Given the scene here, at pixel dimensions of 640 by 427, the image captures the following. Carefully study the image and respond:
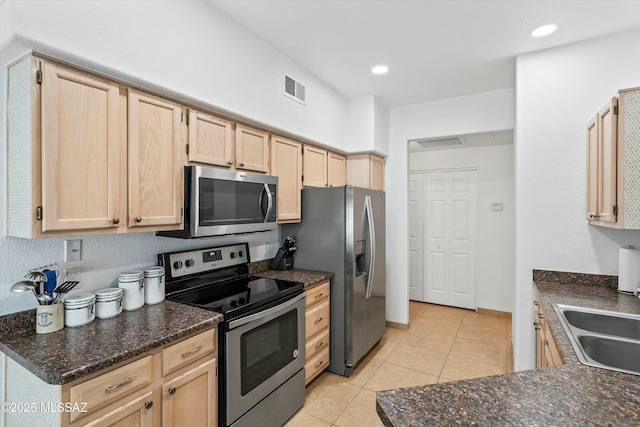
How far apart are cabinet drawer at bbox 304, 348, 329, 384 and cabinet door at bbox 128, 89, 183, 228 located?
5.13 ft

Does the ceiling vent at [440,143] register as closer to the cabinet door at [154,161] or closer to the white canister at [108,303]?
the cabinet door at [154,161]

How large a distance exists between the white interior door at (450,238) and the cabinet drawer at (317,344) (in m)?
2.74

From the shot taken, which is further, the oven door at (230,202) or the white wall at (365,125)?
the white wall at (365,125)

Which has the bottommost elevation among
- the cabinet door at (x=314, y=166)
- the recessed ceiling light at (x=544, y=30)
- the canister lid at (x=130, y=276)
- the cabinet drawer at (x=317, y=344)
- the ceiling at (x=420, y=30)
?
the cabinet drawer at (x=317, y=344)

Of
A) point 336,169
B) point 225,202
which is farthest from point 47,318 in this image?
point 336,169

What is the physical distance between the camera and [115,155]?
1561mm

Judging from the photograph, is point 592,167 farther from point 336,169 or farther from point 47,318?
point 47,318

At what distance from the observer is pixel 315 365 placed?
2641mm

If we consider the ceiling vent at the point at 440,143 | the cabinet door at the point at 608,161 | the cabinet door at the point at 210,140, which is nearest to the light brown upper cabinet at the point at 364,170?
the ceiling vent at the point at 440,143

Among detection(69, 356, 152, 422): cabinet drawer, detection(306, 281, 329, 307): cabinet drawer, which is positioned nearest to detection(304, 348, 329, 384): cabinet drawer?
detection(306, 281, 329, 307): cabinet drawer

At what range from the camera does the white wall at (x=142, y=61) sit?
1334 mm

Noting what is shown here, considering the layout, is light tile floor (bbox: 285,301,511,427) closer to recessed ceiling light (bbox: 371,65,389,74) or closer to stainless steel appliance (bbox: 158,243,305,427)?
stainless steel appliance (bbox: 158,243,305,427)

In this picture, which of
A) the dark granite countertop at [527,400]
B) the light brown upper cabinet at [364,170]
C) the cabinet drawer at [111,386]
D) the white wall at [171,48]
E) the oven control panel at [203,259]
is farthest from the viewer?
the light brown upper cabinet at [364,170]

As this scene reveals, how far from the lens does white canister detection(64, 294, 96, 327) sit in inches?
58.8
